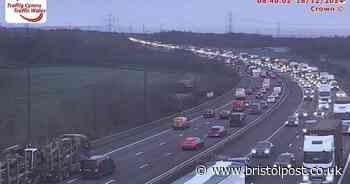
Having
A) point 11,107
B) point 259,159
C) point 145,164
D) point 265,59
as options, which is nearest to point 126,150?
point 145,164

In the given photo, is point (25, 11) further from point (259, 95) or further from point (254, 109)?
point (259, 95)

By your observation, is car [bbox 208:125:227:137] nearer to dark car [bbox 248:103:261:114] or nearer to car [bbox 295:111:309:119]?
car [bbox 295:111:309:119]

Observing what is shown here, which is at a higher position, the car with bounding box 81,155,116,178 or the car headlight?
the car headlight

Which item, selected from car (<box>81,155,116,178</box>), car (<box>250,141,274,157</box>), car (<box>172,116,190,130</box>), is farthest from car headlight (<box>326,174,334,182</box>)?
car (<box>172,116,190,130</box>)

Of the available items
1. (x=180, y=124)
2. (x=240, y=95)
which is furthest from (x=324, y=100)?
(x=180, y=124)

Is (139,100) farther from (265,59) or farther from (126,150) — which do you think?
(265,59)

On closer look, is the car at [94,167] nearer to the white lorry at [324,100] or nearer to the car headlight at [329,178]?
the car headlight at [329,178]

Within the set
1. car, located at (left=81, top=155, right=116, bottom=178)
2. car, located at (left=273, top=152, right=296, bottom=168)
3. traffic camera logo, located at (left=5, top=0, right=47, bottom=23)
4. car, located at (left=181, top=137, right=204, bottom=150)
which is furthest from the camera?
car, located at (left=181, top=137, right=204, bottom=150)
